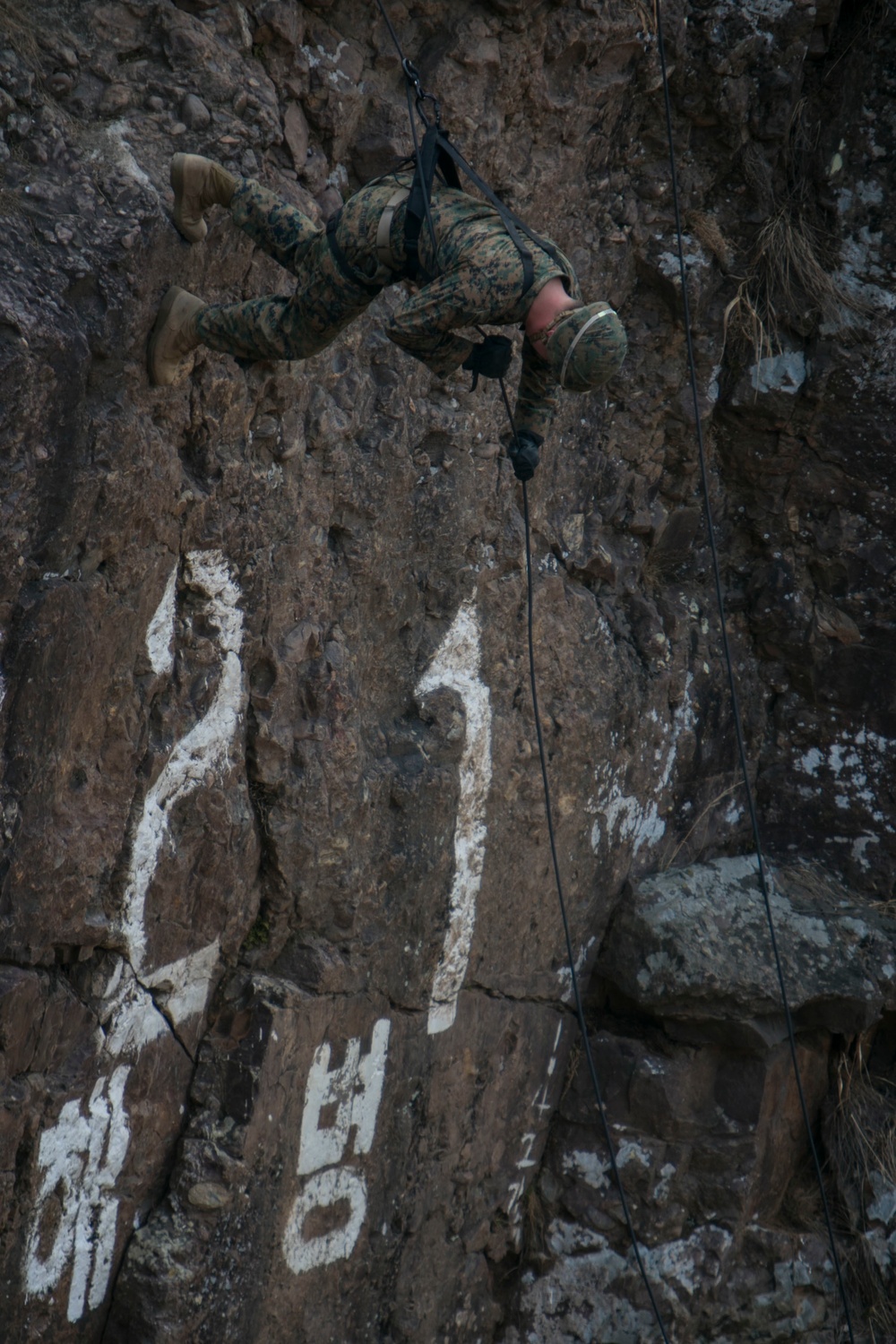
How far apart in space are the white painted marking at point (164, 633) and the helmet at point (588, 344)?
3.78ft

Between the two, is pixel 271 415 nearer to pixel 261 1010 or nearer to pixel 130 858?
pixel 130 858

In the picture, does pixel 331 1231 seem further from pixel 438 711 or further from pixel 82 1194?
pixel 438 711

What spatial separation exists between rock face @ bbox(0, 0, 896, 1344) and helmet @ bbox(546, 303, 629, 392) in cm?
93

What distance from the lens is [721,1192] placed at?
466 centimetres

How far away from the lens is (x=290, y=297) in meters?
2.92

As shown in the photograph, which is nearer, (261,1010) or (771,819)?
(261,1010)

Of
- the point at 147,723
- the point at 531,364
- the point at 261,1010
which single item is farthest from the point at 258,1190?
the point at 531,364

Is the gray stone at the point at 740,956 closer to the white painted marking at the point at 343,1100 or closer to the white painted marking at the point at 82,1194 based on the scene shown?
the white painted marking at the point at 343,1100

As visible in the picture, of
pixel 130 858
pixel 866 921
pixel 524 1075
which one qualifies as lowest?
pixel 524 1075

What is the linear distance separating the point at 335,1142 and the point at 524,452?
7.27 ft

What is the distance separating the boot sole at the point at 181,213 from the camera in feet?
9.31

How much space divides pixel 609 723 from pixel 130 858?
2050 millimetres

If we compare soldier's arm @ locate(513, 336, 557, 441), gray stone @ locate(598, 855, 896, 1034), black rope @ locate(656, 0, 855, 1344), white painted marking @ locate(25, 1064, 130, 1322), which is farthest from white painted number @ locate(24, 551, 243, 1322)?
gray stone @ locate(598, 855, 896, 1034)

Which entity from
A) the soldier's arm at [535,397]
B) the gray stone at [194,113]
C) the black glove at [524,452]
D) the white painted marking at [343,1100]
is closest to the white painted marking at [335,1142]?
the white painted marking at [343,1100]
